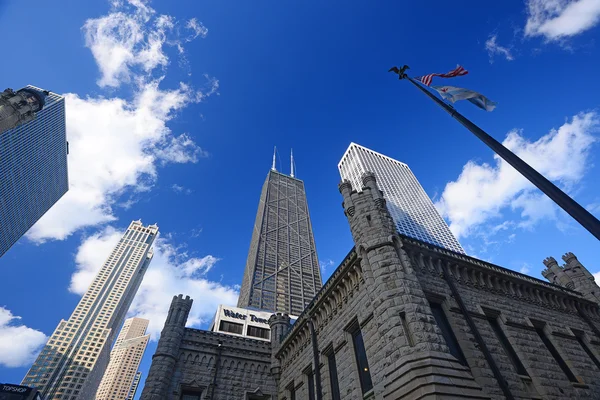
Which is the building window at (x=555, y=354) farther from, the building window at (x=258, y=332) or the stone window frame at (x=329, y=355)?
the building window at (x=258, y=332)

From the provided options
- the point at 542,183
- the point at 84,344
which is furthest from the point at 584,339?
the point at 84,344

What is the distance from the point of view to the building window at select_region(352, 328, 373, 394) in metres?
13.8

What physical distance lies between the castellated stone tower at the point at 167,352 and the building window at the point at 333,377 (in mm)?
10627

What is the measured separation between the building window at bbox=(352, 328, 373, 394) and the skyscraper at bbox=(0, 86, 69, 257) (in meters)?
116

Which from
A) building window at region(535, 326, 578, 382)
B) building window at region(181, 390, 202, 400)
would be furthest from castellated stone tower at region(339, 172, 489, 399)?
building window at region(181, 390, 202, 400)

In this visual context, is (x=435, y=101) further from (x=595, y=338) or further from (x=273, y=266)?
(x=273, y=266)

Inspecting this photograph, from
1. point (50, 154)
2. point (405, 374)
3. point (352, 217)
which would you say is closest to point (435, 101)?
point (352, 217)

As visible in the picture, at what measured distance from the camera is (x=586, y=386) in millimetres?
14500

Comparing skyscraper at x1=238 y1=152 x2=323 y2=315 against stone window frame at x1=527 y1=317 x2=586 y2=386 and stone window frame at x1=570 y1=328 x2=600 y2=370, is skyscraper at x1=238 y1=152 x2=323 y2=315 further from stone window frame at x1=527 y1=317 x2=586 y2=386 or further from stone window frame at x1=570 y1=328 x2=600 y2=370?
stone window frame at x1=527 y1=317 x2=586 y2=386

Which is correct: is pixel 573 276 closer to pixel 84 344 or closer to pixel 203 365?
pixel 203 365

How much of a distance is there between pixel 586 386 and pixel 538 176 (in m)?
13.5

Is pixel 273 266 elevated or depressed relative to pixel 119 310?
depressed

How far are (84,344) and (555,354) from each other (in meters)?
199

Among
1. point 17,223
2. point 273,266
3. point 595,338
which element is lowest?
point 595,338
